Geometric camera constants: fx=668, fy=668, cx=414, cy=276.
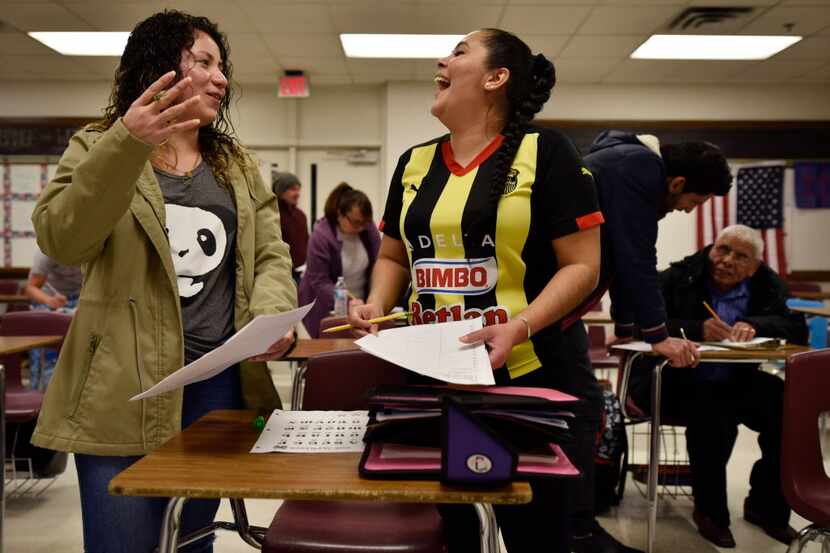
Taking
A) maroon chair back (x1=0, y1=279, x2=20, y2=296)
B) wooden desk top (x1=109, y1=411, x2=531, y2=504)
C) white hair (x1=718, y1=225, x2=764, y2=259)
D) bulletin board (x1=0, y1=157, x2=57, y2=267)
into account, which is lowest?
wooden desk top (x1=109, y1=411, x2=531, y2=504)

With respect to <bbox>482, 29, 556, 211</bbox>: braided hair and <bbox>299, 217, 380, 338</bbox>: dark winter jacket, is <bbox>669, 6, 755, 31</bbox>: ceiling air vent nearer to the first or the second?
<bbox>299, 217, 380, 338</bbox>: dark winter jacket

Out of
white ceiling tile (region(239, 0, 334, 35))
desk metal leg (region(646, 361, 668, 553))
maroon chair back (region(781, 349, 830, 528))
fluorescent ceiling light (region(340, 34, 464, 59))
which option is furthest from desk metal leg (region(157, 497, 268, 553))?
fluorescent ceiling light (region(340, 34, 464, 59))

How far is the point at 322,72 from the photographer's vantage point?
678 centimetres

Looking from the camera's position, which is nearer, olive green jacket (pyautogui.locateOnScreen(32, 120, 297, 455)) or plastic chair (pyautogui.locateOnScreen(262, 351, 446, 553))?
olive green jacket (pyautogui.locateOnScreen(32, 120, 297, 455))

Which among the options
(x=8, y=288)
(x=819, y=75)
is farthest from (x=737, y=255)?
(x=8, y=288)

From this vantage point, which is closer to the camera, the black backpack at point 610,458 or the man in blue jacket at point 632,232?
the man in blue jacket at point 632,232

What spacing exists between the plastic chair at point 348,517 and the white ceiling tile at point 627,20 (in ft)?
13.5

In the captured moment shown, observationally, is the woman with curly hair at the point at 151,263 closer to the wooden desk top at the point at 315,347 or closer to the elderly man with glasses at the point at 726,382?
the wooden desk top at the point at 315,347

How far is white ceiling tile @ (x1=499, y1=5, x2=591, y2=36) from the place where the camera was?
496 cm

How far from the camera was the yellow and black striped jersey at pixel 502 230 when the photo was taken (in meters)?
1.17

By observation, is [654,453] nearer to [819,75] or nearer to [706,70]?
[706,70]

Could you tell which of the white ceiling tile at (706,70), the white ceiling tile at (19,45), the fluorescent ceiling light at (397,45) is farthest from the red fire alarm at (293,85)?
the white ceiling tile at (706,70)

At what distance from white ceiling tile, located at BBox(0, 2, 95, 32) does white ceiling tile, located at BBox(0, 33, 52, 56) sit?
0.25 m

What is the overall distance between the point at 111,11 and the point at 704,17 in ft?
14.8
